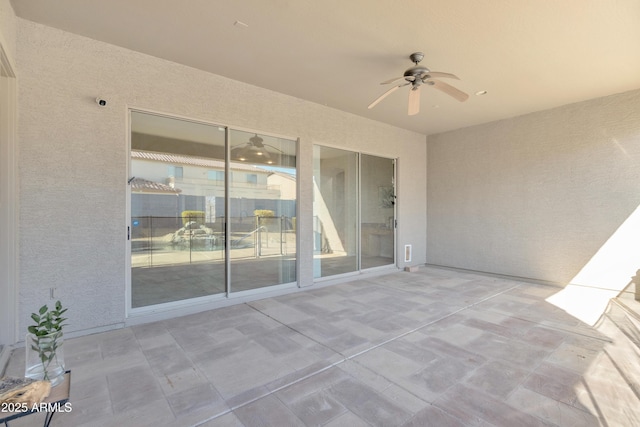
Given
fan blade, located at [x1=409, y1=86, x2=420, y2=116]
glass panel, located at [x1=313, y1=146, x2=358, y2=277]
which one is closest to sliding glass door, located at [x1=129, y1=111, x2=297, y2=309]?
glass panel, located at [x1=313, y1=146, x2=358, y2=277]

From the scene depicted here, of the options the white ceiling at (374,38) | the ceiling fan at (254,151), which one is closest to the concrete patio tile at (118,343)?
the ceiling fan at (254,151)

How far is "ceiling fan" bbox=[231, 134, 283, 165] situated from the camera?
4129 millimetres

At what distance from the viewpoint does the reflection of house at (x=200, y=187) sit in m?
3.43

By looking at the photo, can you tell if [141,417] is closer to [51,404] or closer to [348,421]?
[51,404]

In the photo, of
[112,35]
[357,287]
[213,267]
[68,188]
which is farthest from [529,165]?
[68,188]

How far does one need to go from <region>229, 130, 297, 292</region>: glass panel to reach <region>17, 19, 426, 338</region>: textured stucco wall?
72 centimetres

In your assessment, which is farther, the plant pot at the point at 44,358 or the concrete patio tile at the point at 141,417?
the concrete patio tile at the point at 141,417

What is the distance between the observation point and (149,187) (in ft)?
11.3

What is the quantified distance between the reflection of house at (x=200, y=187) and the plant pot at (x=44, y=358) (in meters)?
1.92

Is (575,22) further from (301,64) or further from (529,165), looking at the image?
(529,165)

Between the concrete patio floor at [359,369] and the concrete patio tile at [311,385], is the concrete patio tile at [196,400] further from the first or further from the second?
the concrete patio tile at [311,385]

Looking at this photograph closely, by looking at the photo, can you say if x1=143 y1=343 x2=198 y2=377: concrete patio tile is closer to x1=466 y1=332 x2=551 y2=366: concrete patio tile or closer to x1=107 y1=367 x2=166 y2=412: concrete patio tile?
x1=107 y1=367 x2=166 y2=412: concrete patio tile

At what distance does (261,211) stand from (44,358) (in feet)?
9.67

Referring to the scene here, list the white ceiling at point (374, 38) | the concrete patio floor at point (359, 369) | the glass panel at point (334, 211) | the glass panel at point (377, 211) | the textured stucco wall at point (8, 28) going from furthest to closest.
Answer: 1. the glass panel at point (377, 211)
2. the glass panel at point (334, 211)
3. the white ceiling at point (374, 38)
4. the textured stucco wall at point (8, 28)
5. the concrete patio floor at point (359, 369)
